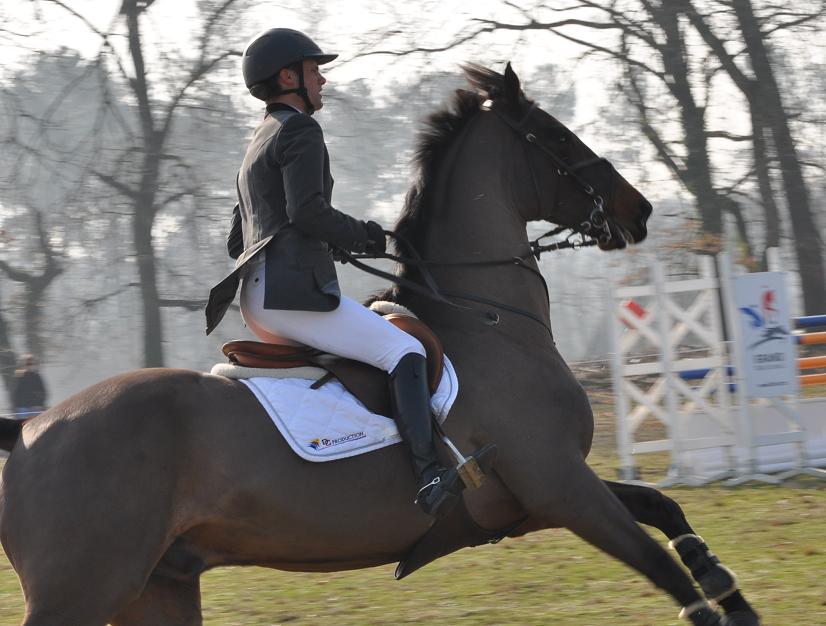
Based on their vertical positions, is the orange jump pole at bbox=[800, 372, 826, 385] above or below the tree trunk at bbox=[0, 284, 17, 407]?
below

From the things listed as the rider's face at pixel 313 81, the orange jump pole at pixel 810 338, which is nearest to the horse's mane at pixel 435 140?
the rider's face at pixel 313 81

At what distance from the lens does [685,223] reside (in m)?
18.7

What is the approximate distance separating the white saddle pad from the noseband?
4.60 feet

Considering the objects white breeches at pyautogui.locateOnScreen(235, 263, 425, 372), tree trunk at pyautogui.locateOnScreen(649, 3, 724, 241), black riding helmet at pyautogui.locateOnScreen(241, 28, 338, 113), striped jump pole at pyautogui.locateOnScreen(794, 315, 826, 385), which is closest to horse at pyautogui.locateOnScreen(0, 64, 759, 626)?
white breeches at pyautogui.locateOnScreen(235, 263, 425, 372)

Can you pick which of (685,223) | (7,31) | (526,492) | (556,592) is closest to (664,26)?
(685,223)

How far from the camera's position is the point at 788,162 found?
1903 centimetres

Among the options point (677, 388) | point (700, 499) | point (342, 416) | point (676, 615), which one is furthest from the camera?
point (677, 388)

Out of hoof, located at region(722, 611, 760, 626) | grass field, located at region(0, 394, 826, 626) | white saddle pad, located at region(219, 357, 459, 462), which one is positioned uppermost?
white saddle pad, located at region(219, 357, 459, 462)

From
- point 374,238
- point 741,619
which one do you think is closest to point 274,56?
point 374,238

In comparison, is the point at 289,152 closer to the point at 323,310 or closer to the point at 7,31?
the point at 323,310

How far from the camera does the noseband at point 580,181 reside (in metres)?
5.29

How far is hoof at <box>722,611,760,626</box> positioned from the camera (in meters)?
4.84

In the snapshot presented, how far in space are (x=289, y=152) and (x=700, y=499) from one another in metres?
6.54

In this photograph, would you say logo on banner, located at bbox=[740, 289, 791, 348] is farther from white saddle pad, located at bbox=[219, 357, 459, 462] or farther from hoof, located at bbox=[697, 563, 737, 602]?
white saddle pad, located at bbox=[219, 357, 459, 462]
